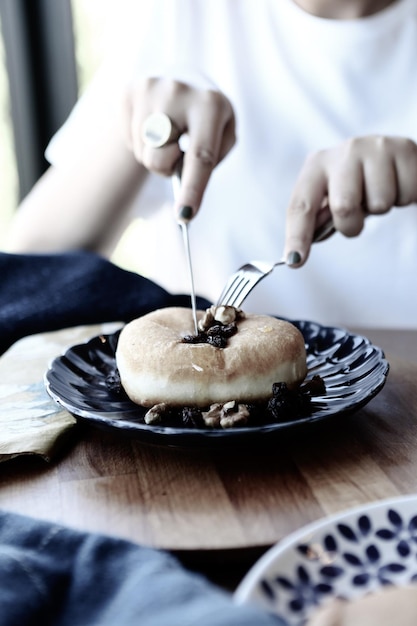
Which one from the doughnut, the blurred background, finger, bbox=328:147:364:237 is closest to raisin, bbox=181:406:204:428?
the doughnut

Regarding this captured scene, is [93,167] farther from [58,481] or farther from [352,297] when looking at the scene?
[58,481]

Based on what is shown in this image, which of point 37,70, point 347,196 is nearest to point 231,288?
point 347,196

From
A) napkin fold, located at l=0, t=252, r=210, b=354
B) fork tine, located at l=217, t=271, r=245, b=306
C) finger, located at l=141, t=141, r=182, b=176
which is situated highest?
finger, located at l=141, t=141, r=182, b=176

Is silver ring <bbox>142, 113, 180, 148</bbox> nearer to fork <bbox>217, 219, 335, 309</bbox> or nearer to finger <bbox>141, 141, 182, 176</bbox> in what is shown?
finger <bbox>141, 141, 182, 176</bbox>

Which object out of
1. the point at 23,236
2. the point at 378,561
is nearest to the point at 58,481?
the point at 378,561

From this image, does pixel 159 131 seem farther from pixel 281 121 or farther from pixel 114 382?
pixel 281 121

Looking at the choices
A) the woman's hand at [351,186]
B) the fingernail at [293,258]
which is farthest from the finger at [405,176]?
the fingernail at [293,258]

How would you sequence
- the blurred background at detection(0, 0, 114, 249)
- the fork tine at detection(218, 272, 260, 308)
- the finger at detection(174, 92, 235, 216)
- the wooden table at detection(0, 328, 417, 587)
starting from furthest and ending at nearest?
the blurred background at detection(0, 0, 114, 249) → the finger at detection(174, 92, 235, 216) → the fork tine at detection(218, 272, 260, 308) → the wooden table at detection(0, 328, 417, 587)

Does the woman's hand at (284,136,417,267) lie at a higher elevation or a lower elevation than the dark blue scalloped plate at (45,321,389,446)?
higher
